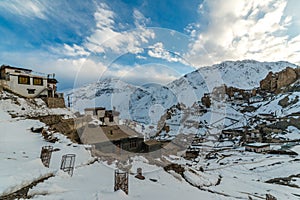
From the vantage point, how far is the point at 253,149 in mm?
33844

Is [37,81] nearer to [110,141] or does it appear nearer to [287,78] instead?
[110,141]

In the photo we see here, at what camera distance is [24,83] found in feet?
72.8

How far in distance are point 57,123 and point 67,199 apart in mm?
14846

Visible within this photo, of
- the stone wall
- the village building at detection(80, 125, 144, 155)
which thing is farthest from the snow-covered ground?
the stone wall

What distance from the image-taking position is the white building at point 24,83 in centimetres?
2109

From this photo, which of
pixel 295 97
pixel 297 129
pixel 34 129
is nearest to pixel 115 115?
pixel 34 129

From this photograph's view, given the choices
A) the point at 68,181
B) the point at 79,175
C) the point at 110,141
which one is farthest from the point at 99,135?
the point at 68,181

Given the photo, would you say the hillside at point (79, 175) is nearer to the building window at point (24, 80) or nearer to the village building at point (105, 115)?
the building window at point (24, 80)

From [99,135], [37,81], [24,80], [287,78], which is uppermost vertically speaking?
[287,78]

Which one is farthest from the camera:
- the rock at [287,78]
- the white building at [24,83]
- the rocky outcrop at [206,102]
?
the rocky outcrop at [206,102]

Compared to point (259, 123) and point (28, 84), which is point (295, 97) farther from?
point (28, 84)

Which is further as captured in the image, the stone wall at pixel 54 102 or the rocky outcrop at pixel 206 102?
the rocky outcrop at pixel 206 102

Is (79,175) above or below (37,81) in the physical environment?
below

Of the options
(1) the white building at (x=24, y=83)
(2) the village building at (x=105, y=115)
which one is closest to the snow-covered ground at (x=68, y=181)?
(1) the white building at (x=24, y=83)
